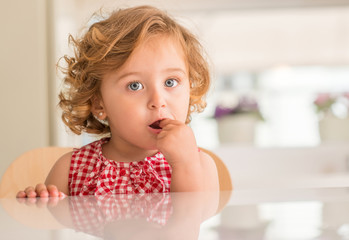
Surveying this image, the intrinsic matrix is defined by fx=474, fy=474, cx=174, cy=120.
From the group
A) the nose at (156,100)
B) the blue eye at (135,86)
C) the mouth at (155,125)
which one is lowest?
the mouth at (155,125)

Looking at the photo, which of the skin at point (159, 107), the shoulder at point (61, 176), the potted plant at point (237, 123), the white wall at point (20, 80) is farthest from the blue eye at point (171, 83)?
the potted plant at point (237, 123)

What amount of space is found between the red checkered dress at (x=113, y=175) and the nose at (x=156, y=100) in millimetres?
157

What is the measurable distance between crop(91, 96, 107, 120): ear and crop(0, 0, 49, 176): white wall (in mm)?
881

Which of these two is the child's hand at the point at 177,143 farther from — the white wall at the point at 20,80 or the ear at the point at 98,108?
the white wall at the point at 20,80

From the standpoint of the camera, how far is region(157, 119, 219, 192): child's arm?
98 cm

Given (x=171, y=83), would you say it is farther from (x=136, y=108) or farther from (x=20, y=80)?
(x=20, y=80)

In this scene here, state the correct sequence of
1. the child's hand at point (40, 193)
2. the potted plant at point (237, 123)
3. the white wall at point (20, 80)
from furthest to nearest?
the potted plant at point (237, 123) → the white wall at point (20, 80) → the child's hand at point (40, 193)

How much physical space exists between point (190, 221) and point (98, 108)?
0.87 m

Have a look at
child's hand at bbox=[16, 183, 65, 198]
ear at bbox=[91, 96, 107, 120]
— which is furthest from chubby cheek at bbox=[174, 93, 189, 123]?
child's hand at bbox=[16, 183, 65, 198]

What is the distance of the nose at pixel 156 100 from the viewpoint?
1.04 m

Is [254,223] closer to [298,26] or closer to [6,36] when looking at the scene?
[6,36]

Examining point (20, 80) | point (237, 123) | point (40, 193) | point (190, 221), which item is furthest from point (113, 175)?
point (237, 123)

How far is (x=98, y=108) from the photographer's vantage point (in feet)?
3.98

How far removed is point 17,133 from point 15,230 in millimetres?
1710
